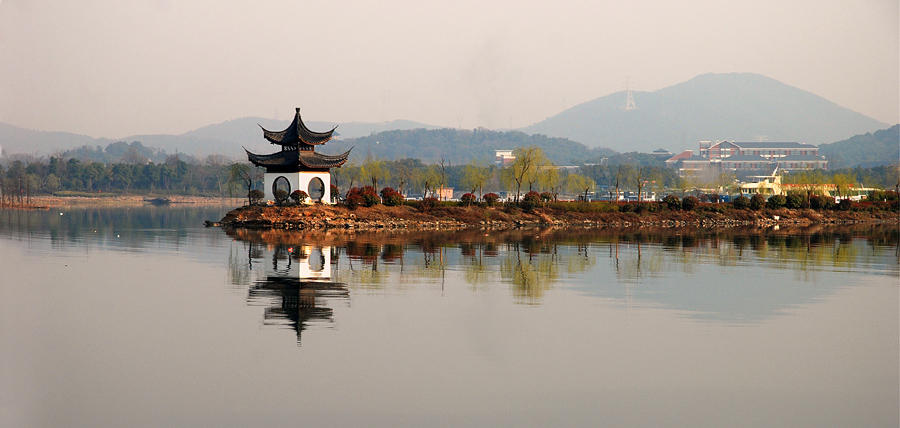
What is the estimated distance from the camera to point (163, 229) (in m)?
50.9

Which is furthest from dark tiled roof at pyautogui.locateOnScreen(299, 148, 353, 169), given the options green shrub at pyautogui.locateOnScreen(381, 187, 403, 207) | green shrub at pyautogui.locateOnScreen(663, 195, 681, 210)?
green shrub at pyautogui.locateOnScreen(663, 195, 681, 210)

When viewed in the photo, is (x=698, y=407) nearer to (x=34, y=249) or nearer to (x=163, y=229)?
(x=34, y=249)

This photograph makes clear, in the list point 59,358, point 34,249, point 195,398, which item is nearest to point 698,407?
point 195,398

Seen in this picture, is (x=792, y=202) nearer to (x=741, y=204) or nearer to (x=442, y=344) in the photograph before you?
(x=741, y=204)

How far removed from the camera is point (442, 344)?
14984mm

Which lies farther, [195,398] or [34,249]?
[34,249]

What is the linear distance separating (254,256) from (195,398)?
19.8 m

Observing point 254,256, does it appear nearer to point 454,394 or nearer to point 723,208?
point 454,394

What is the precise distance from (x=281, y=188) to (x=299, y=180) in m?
3.63

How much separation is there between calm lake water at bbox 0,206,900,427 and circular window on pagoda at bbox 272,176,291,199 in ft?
91.9

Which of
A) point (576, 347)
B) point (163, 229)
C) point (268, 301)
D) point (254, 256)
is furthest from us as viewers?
point (163, 229)

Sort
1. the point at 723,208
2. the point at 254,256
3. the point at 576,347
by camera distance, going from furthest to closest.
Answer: the point at 723,208 < the point at 254,256 < the point at 576,347

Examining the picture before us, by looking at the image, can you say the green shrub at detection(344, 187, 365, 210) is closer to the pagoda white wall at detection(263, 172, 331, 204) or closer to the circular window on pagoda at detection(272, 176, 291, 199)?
the pagoda white wall at detection(263, 172, 331, 204)

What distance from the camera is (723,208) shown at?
242 feet
